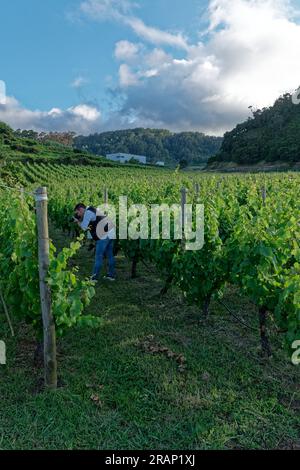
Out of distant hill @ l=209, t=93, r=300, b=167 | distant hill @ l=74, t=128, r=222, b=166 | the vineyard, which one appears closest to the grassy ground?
the vineyard

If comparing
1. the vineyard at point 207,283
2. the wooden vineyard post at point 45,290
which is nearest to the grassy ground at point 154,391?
the vineyard at point 207,283

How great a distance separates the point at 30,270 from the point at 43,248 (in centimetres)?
27

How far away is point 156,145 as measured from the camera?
10200cm

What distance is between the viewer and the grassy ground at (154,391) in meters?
3.06

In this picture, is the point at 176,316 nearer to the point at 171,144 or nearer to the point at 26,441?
the point at 26,441

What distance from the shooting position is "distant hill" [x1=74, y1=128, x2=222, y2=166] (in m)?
97.3

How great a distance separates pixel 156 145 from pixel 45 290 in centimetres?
10106

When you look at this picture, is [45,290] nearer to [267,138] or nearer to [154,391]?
[154,391]

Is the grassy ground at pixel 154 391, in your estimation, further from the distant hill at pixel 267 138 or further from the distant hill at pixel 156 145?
the distant hill at pixel 156 145

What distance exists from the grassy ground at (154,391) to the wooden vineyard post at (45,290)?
0.19m
